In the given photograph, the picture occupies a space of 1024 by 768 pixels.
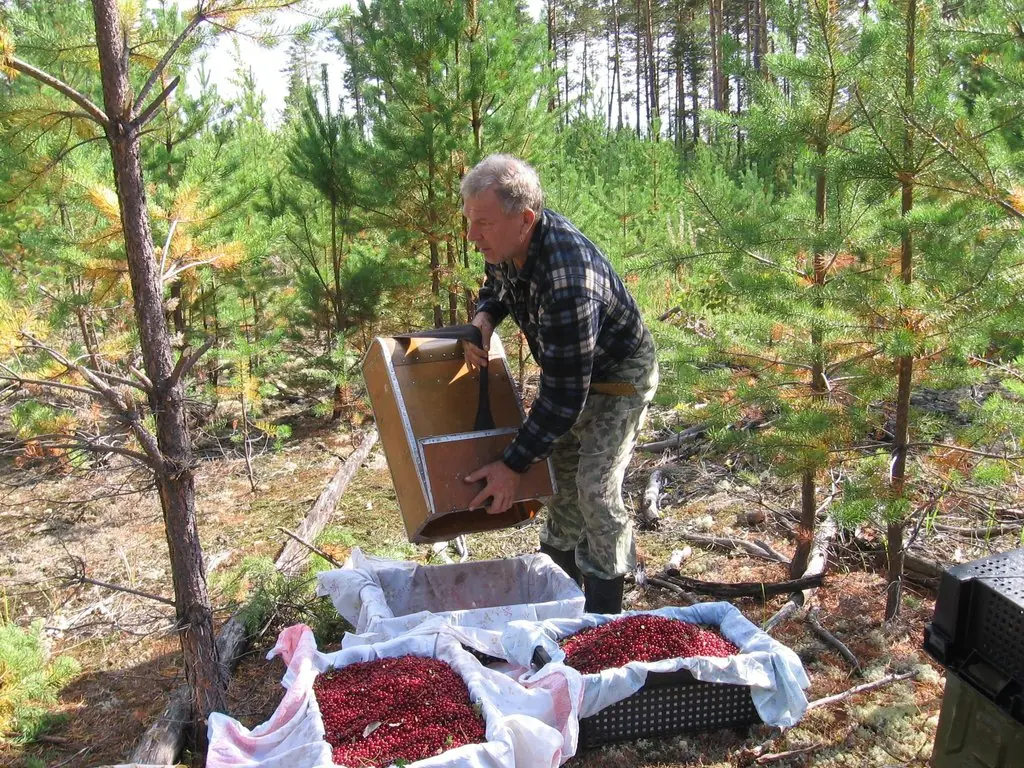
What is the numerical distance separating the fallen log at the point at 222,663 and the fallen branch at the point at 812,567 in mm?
2353

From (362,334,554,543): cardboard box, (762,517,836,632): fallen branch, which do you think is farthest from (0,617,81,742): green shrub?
(762,517,836,632): fallen branch

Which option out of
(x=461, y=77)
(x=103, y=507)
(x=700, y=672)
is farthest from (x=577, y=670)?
(x=461, y=77)

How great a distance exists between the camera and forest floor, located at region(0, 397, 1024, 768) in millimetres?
2744

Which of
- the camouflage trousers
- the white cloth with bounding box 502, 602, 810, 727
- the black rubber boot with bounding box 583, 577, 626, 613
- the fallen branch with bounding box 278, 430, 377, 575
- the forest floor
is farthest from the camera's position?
the fallen branch with bounding box 278, 430, 377, 575

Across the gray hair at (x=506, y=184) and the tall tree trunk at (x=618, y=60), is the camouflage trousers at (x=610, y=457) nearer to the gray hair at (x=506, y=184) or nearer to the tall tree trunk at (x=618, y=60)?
the gray hair at (x=506, y=184)

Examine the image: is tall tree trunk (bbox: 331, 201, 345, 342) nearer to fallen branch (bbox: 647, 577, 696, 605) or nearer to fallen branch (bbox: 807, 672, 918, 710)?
fallen branch (bbox: 647, 577, 696, 605)

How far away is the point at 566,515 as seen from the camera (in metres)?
3.49

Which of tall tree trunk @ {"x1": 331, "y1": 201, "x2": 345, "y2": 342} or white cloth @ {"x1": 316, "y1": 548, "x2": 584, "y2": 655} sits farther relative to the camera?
tall tree trunk @ {"x1": 331, "y1": 201, "x2": 345, "y2": 342}

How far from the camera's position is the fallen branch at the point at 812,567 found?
348 cm

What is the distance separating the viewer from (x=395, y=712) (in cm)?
250

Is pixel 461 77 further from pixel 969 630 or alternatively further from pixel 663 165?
pixel 663 165

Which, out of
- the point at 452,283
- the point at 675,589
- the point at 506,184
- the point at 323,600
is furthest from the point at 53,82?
the point at 452,283

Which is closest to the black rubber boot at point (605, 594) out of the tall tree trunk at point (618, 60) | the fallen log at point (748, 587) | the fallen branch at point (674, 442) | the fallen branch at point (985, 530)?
the fallen log at point (748, 587)

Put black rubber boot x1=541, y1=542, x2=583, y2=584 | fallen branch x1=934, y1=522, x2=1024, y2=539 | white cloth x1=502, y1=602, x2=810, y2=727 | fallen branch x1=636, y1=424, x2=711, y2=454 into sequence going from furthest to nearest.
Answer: fallen branch x1=636, y1=424, x2=711, y2=454 < fallen branch x1=934, y1=522, x2=1024, y2=539 < black rubber boot x1=541, y1=542, x2=583, y2=584 < white cloth x1=502, y1=602, x2=810, y2=727
